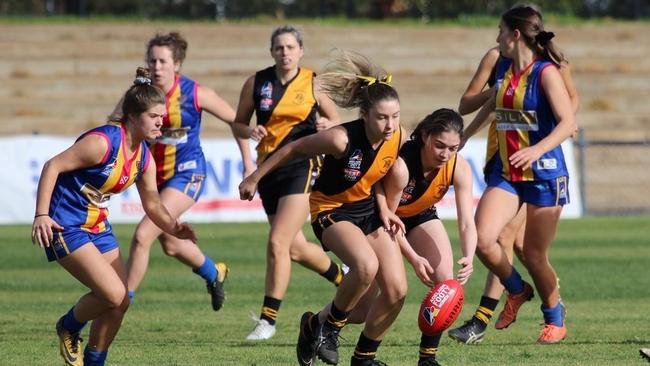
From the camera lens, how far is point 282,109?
9398 mm

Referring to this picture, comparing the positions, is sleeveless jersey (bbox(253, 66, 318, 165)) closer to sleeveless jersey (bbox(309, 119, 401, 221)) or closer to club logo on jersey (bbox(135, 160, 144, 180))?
sleeveless jersey (bbox(309, 119, 401, 221))

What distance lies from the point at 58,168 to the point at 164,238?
3326 mm

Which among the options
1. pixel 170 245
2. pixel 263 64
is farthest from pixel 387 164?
pixel 263 64

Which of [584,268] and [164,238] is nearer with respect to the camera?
[164,238]

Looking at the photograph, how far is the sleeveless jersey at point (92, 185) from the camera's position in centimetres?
686

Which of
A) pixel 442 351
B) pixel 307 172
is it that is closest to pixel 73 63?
pixel 307 172

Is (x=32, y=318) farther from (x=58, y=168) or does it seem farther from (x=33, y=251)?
(x=33, y=251)

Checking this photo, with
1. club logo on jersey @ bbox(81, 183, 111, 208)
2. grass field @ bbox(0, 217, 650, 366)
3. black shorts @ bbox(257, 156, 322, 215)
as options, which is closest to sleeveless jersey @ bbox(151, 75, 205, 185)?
black shorts @ bbox(257, 156, 322, 215)

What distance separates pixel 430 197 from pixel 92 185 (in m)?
1.97

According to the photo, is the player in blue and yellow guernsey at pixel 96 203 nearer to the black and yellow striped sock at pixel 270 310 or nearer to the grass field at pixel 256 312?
the grass field at pixel 256 312

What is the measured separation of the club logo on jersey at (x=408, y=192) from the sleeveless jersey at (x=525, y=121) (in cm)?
100

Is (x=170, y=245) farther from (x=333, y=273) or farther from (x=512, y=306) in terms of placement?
(x=512, y=306)

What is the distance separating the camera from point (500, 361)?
734 cm

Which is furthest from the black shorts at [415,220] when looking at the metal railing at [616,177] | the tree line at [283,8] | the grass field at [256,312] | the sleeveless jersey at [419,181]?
the tree line at [283,8]
